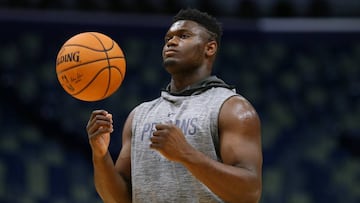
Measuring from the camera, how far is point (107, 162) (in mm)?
3469

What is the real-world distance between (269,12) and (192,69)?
688 cm

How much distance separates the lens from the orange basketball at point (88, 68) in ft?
11.4

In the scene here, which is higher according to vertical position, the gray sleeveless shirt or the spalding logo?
the spalding logo

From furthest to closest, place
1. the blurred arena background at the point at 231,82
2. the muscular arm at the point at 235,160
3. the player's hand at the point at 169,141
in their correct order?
the blurred arena background at the point at 231,82, the muscular arm at the point at 235,160, the player's hand at the point at 169,141

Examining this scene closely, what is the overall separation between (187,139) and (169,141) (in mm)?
406

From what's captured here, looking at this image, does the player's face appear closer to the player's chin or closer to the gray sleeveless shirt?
the player's chin

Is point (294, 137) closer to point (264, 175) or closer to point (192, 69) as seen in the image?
point (264, 175)

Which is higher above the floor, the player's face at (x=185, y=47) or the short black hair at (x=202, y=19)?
the short black hair at (x=202, y=19)

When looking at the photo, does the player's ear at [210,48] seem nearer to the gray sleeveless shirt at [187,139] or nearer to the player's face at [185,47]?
the player's face at [185,47]

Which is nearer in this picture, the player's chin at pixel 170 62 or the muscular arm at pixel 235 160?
the muscular arm at pixel 235 160

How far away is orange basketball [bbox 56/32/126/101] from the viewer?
137 inches

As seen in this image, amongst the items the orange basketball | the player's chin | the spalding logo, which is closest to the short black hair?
the player's chin
